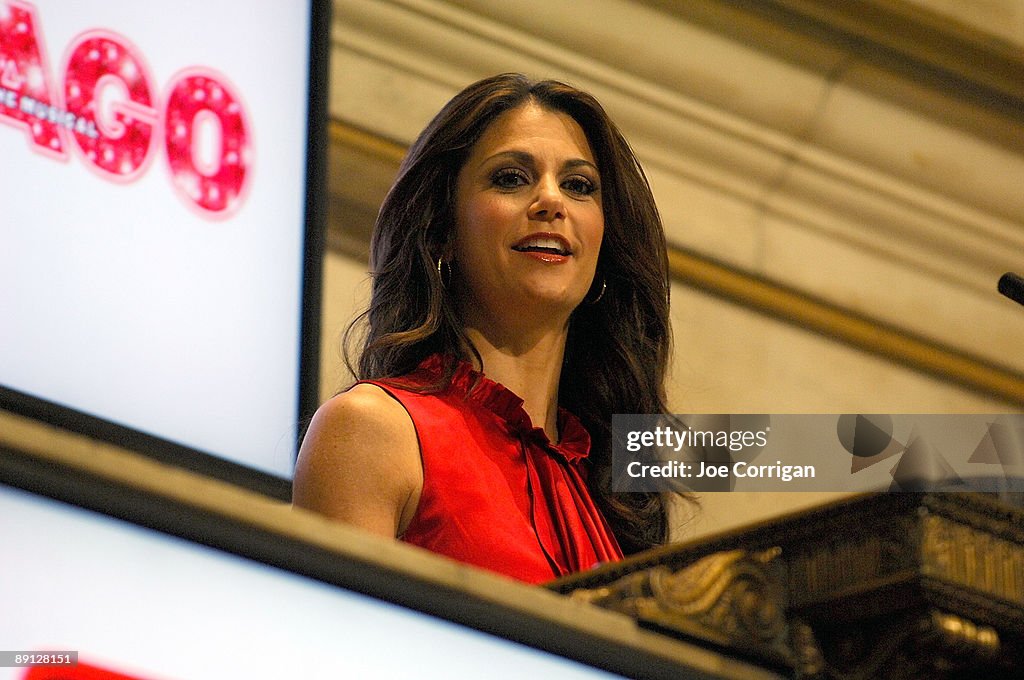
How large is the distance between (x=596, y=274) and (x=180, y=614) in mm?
1512

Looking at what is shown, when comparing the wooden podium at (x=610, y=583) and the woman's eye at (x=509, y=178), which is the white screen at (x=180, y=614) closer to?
the wooden podium at (x=610, y=583)

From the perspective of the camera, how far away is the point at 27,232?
2.34 m

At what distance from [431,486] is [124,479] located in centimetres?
115

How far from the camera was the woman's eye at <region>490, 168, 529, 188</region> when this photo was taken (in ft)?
6.59

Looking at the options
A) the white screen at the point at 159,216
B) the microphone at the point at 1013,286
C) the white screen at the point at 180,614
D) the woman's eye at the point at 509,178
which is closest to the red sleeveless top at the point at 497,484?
the woman's eye at the point at 509,178

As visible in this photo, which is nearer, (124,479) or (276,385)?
(124,479)

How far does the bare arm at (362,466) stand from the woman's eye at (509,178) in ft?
1.15

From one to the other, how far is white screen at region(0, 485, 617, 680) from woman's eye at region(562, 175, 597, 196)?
4.52 feet

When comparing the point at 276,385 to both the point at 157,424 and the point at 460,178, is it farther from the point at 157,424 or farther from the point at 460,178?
the point at 460,178

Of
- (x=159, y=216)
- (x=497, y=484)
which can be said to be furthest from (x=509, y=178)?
(x=159, y=216)

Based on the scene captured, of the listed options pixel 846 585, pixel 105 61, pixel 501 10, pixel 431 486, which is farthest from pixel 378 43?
pixel 846 585

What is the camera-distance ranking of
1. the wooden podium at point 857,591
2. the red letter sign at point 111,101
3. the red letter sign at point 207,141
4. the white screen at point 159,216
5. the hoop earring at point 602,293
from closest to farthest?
1. the wooden podium at point 857,591
2. the hoop earring at point 602,293
3. the white screen at point 159,216
4. the red letter sign at point 111,101
5. the red letter sign at point 207,141

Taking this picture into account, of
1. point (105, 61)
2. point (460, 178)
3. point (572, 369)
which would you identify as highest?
point (105, 61)

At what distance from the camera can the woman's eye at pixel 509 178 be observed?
2008mm
